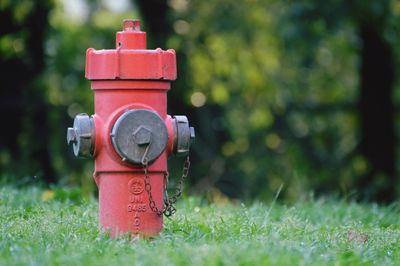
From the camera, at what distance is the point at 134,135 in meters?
5.31

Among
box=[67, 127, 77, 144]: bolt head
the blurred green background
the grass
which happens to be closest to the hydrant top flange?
box=[67, 127, 77, 144]: bolt head

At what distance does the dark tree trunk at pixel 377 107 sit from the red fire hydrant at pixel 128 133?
9655 millimetres

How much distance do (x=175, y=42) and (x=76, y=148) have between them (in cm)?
925

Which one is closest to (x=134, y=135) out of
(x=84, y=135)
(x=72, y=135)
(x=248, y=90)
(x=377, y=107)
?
(x=84, y=135)

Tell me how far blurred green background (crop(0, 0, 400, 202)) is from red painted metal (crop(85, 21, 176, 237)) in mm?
7052

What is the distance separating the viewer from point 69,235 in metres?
5.31

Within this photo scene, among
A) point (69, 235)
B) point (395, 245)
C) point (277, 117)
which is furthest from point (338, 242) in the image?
point (277, 117)

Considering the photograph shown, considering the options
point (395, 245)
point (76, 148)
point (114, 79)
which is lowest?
point (395, 245)

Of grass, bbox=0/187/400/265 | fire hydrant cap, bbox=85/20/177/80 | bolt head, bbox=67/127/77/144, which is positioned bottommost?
grass, bbox=0/187/400/265

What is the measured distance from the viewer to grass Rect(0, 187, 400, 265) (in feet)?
14.9

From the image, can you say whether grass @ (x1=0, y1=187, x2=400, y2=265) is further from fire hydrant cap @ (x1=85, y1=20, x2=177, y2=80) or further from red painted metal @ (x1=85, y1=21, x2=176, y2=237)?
fire hydrant cap @ (x1=85, y1=20, x2=177, y2=80)

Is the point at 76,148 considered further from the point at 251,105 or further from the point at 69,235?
the point at 251,105

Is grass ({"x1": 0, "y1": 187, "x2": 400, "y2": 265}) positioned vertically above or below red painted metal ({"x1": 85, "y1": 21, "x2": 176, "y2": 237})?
below

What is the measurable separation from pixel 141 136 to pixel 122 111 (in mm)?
197
